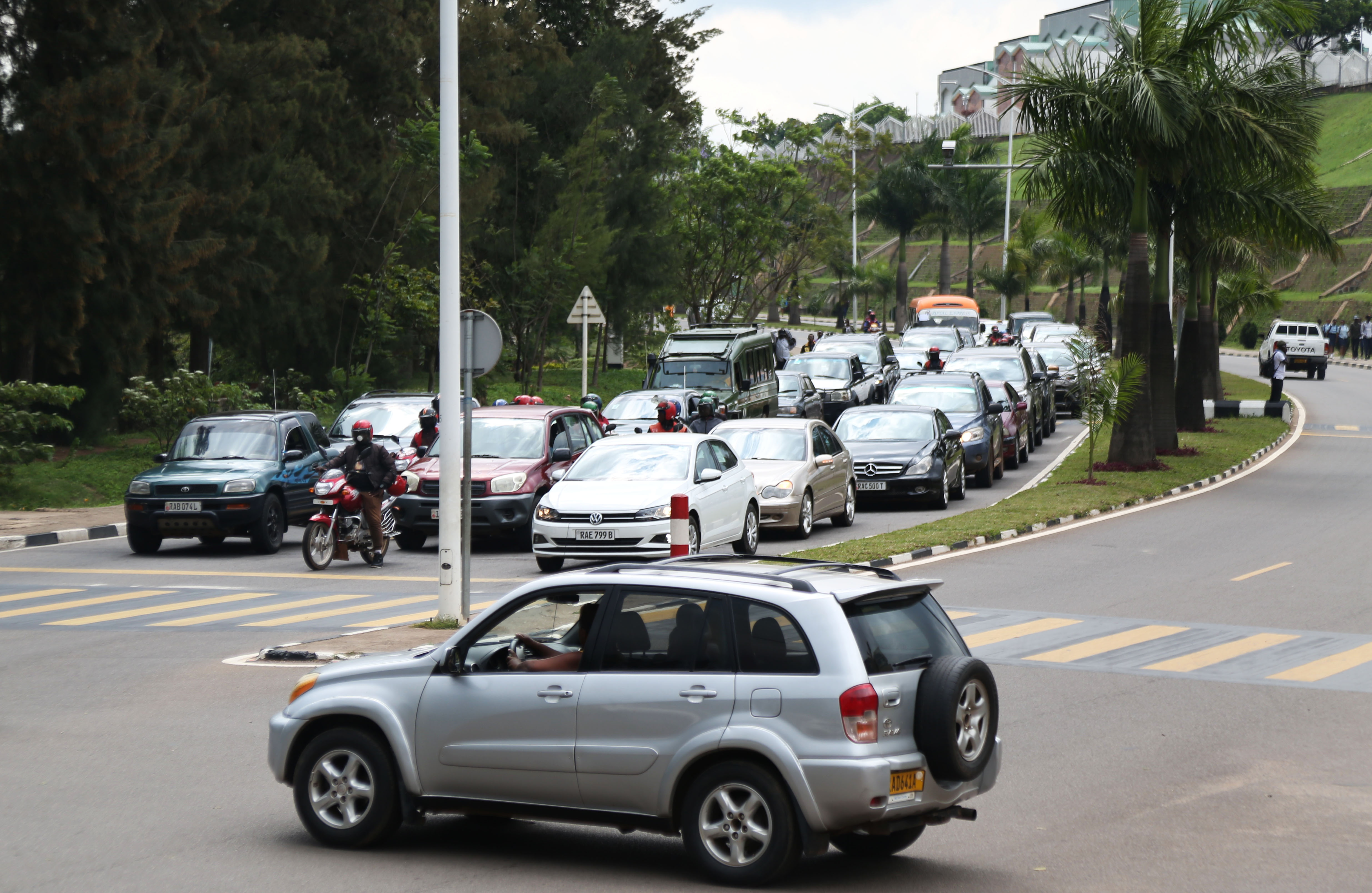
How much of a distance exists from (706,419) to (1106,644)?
1070 cm

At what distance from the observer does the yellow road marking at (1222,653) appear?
12.3 metres

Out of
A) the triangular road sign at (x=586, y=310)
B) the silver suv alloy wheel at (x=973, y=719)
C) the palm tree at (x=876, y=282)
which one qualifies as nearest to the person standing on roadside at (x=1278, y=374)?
the triangular road sign at (x=586, y=310)

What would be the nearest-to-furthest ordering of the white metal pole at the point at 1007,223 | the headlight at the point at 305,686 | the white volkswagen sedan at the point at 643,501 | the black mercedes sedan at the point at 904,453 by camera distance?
the headlight at the point at 305,686
the white volkswagen sedan at the point at 643,501
the black mercedes sedan at the point at 904,453
the white metal pole at the point at 1007,223

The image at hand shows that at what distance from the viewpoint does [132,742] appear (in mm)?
9594

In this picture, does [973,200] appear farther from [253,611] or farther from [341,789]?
[341,789]

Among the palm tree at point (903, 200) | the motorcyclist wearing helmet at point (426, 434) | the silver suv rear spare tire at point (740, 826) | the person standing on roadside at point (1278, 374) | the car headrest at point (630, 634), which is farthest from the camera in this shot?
the palm tree at point (903, 200)

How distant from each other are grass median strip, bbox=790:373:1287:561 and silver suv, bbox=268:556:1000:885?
9.75m

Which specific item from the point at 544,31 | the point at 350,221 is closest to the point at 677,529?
the point at 350,221

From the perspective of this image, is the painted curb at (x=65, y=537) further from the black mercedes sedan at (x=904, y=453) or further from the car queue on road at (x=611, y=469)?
the black mercedes sedan at (x=904, y=453)

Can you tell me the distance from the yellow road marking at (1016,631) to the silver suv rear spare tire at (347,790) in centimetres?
683

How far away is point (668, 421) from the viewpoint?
2322 centimetres

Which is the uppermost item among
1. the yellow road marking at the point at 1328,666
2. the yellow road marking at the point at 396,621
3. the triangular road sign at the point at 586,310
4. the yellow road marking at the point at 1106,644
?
the triangular road sign at the point at 586,310

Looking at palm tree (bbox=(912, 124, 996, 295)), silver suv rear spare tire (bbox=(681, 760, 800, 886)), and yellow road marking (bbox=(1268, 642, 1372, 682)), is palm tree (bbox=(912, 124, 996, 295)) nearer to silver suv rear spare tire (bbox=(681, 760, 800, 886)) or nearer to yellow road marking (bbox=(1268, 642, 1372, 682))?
yellow road marking (bbox=(1268, 642, 1372, 682))

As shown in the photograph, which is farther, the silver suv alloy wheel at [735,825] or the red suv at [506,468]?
the red suv at [506,468]
